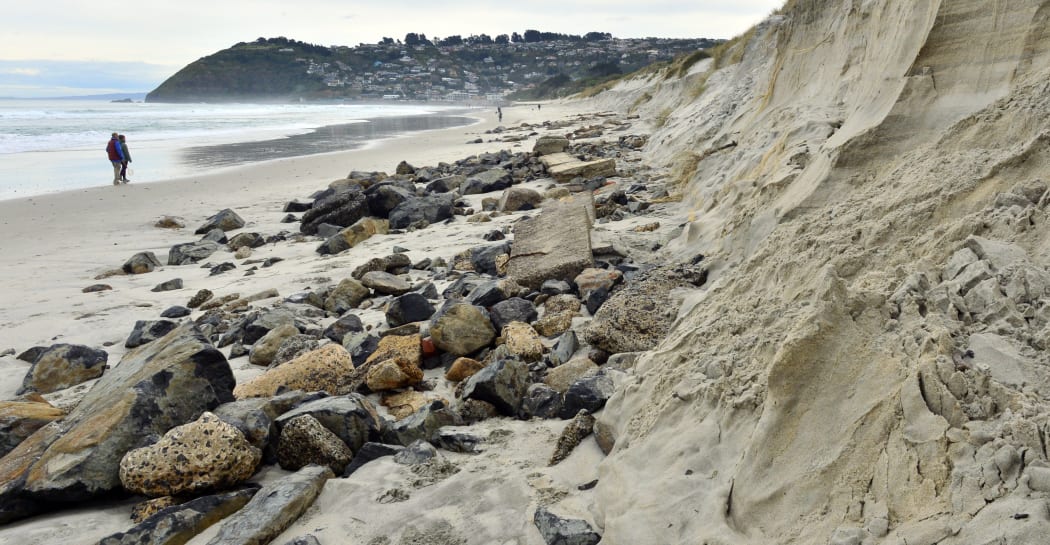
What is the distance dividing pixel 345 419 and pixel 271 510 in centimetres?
74

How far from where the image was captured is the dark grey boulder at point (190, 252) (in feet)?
29.5

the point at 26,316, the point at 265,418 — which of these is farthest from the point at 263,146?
the point at 265,418

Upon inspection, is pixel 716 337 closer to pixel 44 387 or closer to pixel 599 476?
pixel 599 476

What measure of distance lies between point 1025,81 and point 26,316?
8.82 metres

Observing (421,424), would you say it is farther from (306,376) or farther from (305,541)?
(306,376)

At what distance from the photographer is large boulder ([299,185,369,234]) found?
10.1m

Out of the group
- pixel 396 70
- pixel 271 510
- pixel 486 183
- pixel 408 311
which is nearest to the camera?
pixel 271 510

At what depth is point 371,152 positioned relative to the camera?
73.2 ft

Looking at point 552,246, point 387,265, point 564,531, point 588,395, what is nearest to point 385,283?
point 387,265

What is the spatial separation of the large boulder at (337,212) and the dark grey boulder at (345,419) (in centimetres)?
676

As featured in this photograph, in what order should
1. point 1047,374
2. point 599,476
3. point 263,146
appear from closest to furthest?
1. point 1047,374
2. point 599,476
3. point 263,146

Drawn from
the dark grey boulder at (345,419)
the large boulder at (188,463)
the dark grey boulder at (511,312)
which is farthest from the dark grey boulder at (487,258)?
the large boulder at (188,463)

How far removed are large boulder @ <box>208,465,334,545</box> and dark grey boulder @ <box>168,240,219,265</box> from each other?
23.1 feet

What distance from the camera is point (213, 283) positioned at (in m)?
→ 7.77
